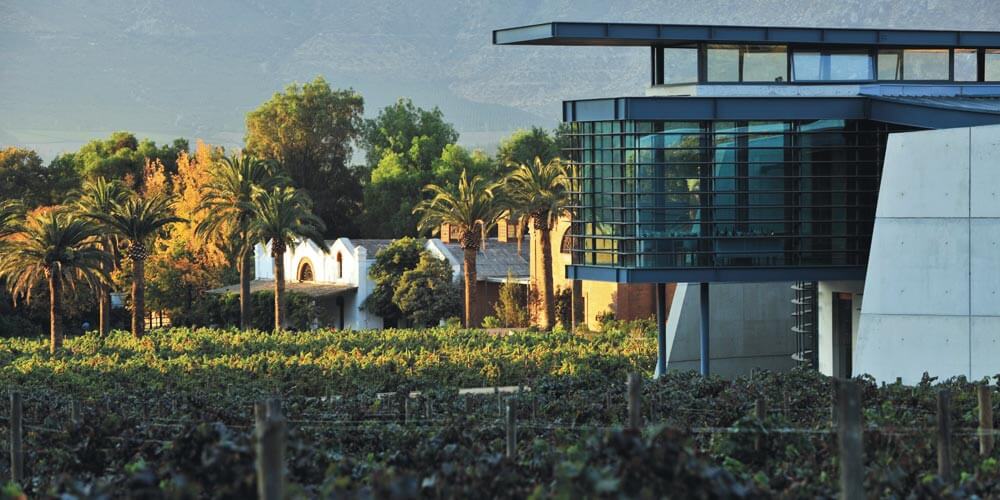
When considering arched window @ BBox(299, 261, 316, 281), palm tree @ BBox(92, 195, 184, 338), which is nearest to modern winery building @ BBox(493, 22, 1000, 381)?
palm tree @ BBox(92, 195, 184, 338)

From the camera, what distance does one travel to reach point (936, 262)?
109 ft

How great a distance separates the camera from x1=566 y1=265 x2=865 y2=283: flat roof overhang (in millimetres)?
38094

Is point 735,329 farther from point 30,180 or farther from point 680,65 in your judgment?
point 30,180

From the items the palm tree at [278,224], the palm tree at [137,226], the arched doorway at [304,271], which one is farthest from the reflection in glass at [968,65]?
the arched doorway at [304,271]

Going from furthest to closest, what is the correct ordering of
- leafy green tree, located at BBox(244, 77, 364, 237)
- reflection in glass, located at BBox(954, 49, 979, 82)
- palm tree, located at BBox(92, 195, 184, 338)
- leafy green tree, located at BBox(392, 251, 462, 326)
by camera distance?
leafy green tree, located at BBox(244, 77, 364, 237)
leafy green tree, located at BBox(392, 251, 462, 326)
palm tree, located at BBox(92, 195, 184, 338)
reflection in glass, located at BBox(954, 49, 979, 82)

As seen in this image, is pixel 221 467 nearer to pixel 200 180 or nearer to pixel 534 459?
pixel 534 459

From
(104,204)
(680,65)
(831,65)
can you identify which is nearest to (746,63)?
(680,65)

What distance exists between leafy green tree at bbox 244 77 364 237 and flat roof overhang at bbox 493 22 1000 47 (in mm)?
74183

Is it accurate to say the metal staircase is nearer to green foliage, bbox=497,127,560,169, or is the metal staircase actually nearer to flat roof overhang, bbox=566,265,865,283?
flat roof overhang, bbox=566,265,865,283

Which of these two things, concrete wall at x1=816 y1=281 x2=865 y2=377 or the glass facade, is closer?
the glass facade

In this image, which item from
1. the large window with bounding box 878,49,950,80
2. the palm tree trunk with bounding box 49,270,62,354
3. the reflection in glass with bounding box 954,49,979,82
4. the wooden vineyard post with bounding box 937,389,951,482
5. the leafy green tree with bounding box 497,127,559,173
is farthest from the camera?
the leafy green tree with bounding box 497,127,559,173

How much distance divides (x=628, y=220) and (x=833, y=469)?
20193 millimetres

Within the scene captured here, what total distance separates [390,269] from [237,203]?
11.9 m

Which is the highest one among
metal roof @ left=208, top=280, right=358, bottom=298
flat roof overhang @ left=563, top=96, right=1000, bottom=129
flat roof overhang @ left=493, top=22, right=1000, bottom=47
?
flat roof overhang @ left=493, top=22, right=1000, bottom=47
